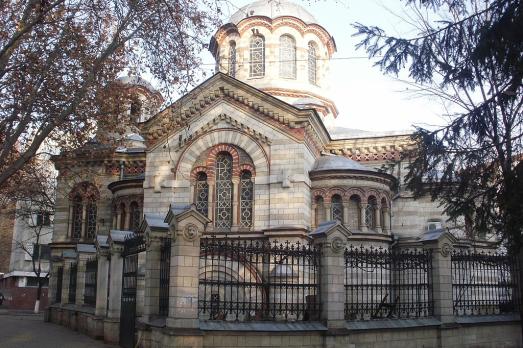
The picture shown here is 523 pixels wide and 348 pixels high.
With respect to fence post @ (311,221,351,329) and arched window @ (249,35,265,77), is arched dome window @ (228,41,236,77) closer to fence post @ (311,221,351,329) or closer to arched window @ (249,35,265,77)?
arched window @ (249,35,265,77)

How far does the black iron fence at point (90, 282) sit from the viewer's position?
17.4 m

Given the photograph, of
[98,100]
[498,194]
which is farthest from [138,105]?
[498,194]

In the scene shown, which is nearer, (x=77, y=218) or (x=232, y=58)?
(x=77, y=218)

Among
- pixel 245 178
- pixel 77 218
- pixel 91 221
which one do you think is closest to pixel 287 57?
pixel 245 178

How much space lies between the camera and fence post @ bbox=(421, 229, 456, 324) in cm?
1277

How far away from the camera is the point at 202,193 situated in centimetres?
2009

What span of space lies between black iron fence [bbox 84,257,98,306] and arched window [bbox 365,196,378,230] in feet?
30.9

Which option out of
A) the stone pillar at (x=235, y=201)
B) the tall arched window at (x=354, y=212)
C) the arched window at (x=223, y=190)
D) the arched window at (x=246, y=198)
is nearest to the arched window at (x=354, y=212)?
the tall arched window at (x=354, y=212)

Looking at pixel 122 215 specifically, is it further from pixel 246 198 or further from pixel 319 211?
pixel 319 211

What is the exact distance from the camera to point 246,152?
65.2 feet

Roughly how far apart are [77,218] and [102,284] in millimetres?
11141

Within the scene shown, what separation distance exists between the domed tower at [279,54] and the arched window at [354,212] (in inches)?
261

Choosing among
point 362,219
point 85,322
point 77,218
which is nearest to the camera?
point 85,322

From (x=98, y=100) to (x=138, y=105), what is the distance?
168 centimetres
